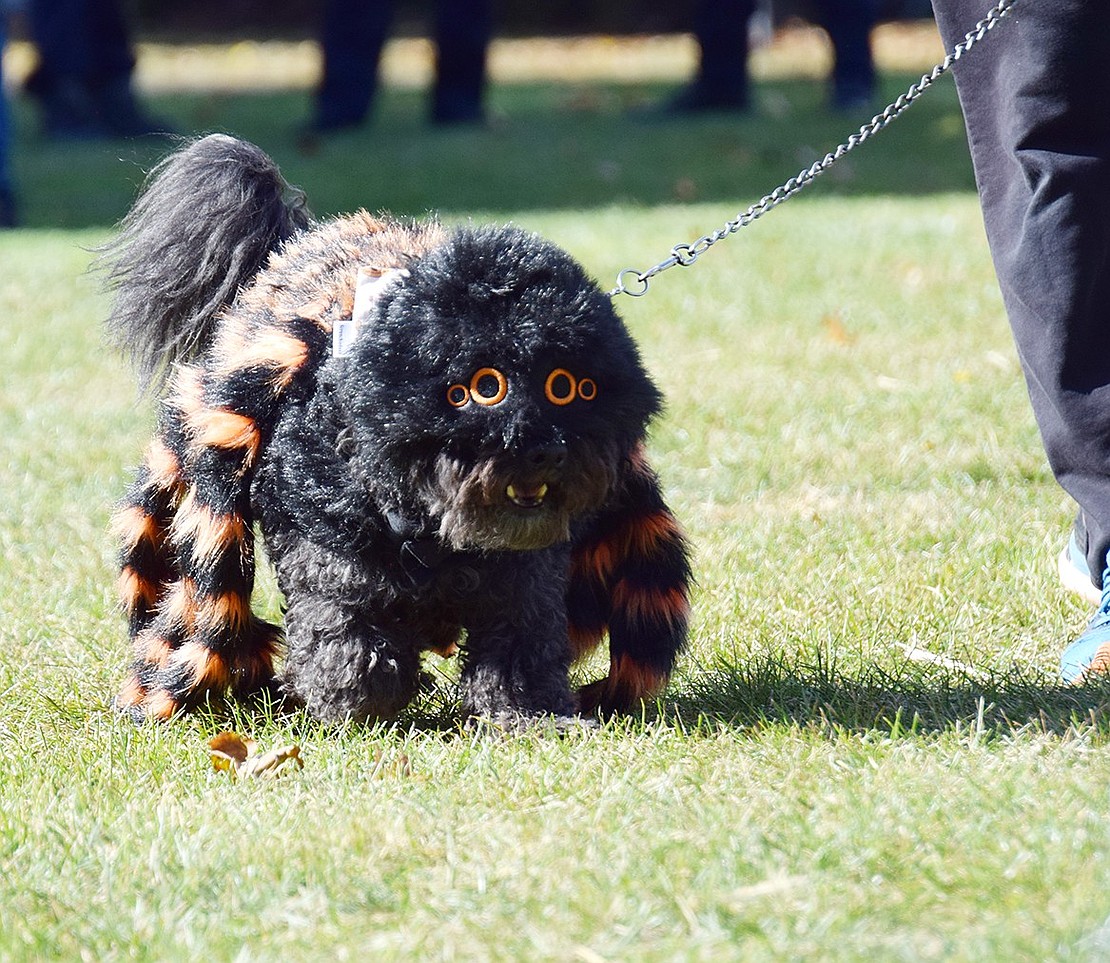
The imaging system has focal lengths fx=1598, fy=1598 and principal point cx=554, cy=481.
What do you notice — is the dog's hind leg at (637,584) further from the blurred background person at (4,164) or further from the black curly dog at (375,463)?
the blurred background person at (4,164)

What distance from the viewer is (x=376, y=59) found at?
1152cm

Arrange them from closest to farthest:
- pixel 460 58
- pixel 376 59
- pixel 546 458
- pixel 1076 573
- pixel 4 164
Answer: pixel 546 458 < pixel 1076 573 < pixel 4 164 < pixel 376 59 < pixel 460 58

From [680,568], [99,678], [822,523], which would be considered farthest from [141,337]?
[822,523]

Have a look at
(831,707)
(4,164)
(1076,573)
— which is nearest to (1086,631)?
(1076,573)

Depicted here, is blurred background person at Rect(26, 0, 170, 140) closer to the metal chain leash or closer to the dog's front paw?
the metal chain leash

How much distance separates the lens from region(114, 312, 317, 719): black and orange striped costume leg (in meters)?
2.77

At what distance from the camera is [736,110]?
40.4 ft

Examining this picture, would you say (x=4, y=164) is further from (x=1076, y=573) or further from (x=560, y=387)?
(x=560, y=387)

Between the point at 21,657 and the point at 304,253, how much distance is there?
1.15m

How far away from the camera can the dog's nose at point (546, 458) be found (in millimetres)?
2475

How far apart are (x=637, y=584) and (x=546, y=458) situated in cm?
56

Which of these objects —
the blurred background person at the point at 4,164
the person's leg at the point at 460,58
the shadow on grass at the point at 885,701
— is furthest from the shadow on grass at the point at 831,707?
the person's leg at the point at 460,58

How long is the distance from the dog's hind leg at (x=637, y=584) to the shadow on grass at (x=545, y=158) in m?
5.68

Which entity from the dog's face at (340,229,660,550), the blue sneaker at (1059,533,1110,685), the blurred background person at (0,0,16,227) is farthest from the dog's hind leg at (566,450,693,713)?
the blurred background person at (0,0,16,227)
